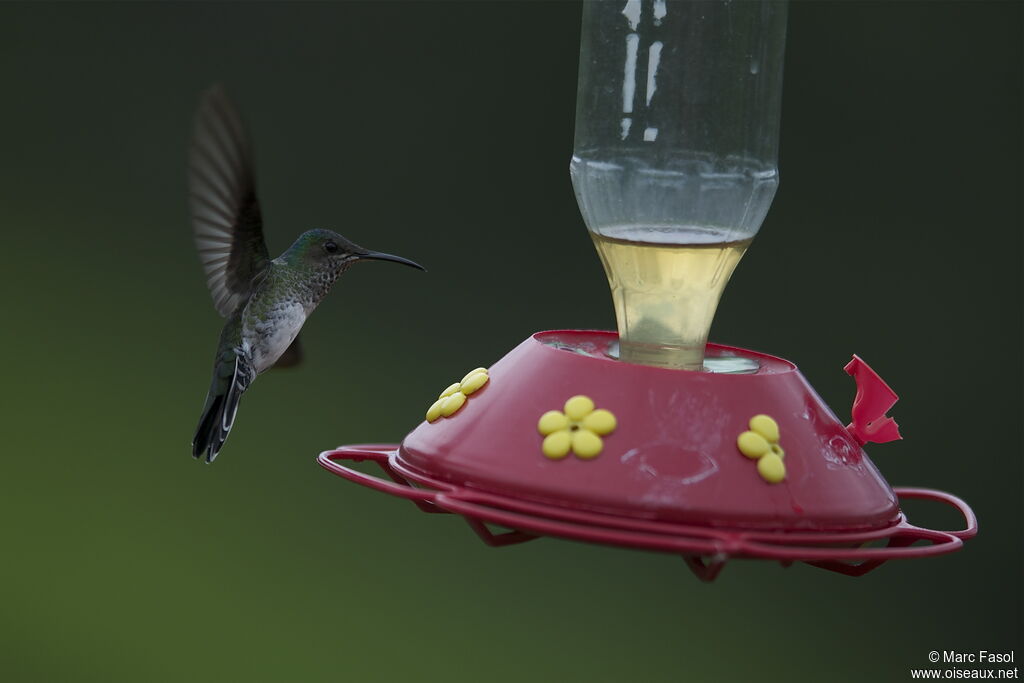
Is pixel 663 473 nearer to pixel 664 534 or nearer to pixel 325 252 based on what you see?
pixel 664 534

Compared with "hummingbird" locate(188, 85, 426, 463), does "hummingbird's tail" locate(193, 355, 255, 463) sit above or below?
below

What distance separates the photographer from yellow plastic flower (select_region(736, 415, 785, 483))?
1929 mm

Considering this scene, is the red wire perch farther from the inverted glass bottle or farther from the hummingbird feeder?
the inverted glass bottle

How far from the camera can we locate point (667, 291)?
7.60ft

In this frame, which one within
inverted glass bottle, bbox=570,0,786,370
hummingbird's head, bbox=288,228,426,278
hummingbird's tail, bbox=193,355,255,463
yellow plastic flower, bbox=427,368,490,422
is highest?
inverted glass bottle, bbox=570,0,786,370

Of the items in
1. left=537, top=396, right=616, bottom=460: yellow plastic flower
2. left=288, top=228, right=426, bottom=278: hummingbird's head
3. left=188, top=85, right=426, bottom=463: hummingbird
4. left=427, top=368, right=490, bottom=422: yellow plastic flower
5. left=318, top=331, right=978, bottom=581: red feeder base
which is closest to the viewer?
left=318, top=331, right=978, bottom=581: red feeder base

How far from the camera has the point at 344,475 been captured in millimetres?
2062

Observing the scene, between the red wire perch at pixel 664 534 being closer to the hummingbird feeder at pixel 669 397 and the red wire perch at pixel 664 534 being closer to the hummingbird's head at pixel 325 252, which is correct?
the hummingbird feeder at pixel 669 397

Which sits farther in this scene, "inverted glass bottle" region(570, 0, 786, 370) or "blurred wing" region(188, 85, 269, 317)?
"blurred wing" region(188, 85, 269, 317)

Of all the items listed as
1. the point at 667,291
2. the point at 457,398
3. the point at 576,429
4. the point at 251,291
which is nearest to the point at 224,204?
the point at 251,291

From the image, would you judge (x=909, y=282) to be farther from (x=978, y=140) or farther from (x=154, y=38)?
(x=154, y=38)

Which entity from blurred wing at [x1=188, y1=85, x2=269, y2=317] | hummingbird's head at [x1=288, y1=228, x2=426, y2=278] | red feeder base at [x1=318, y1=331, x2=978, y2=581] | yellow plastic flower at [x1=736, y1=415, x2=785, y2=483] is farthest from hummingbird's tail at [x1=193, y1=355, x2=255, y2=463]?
yellow plastic flower at [x1=736, y1=415, x2=785, y2=483]

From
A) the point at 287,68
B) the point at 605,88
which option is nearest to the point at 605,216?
the point at 605,88

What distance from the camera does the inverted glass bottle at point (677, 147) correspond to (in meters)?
2.27
